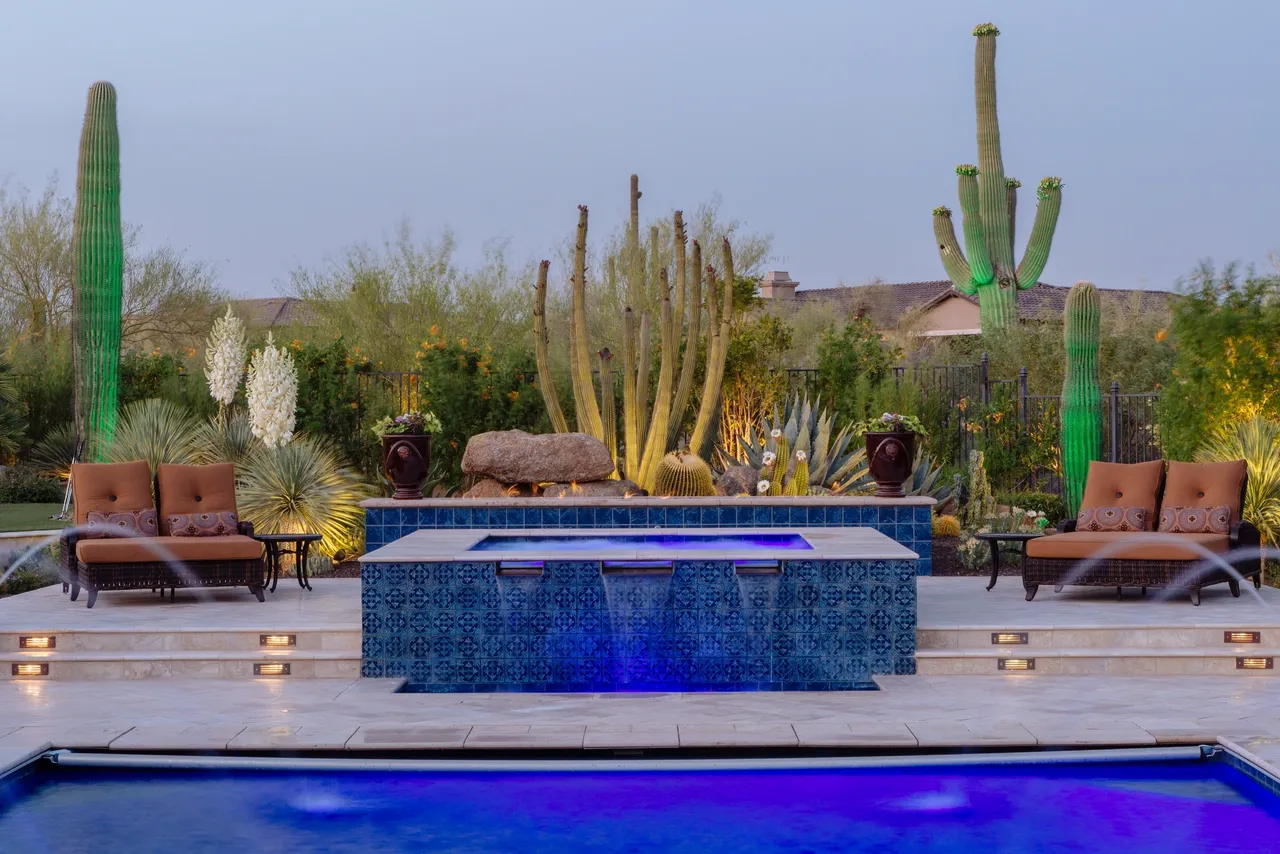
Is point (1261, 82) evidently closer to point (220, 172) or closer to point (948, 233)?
point (948, 233)

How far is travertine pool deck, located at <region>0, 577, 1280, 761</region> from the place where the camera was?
5848mm

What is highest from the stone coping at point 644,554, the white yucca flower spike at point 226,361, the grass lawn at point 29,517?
the white yucca flower spike at point 226,361

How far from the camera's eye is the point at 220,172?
994 inches

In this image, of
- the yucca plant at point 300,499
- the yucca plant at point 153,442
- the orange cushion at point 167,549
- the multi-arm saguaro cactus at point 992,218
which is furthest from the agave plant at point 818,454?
the multi-arm saguaro cactus at point 992,218

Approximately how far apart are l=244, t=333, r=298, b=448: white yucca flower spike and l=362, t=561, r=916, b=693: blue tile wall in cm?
544

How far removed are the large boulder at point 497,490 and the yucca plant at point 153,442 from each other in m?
2.72

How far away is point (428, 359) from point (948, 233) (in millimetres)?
11700

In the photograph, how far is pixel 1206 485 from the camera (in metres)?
9.46

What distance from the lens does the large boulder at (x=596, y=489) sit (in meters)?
11.9

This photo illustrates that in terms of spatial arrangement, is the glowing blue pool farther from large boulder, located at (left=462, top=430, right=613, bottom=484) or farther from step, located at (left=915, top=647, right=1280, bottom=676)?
large boulder, located at (left=462, top=430, right=613, bottom=484)

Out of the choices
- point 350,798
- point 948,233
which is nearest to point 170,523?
point 350,798

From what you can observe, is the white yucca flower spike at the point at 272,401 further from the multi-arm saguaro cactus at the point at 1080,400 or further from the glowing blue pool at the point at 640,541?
the multi-arm saguaro cactus at the point at 1080,400

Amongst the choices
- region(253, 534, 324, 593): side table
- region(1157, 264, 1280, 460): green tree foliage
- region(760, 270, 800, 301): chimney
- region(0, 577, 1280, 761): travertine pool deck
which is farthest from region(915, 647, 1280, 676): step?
region(760, 270, 800, 301): chimney

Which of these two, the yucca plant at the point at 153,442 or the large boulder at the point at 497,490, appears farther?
the yucca plant at the point at 153,442
